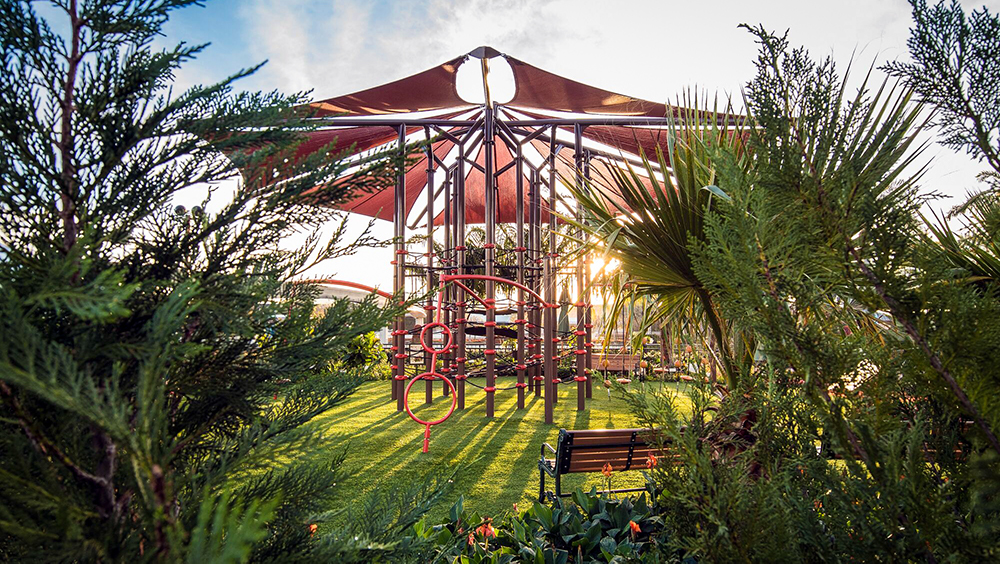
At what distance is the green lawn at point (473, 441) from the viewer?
16.9ft

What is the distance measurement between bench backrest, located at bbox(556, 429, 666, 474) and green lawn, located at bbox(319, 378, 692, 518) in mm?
497

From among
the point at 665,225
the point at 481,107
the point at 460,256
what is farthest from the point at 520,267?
the point at 665,225

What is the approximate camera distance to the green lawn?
514 cm

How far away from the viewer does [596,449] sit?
431cm

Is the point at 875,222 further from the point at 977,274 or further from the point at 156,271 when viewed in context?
the point at 156,271

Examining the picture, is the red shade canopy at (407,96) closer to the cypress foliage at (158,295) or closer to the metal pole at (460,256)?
the metal pole at (460,256)

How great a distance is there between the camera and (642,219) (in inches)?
114

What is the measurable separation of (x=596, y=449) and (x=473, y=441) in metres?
3.11

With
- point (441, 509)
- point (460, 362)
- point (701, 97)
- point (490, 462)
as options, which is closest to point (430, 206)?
point (460, 362)

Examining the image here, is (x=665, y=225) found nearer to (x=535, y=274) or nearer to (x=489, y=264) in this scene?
(x=489, y=264)

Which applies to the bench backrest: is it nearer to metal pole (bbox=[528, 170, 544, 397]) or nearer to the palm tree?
the palm tree

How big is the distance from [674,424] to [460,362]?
813 cm

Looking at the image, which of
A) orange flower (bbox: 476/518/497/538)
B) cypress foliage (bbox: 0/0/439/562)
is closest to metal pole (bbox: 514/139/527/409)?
orange flower (bbox: 476/518/497/538)

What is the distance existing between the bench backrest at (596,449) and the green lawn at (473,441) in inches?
19.6
